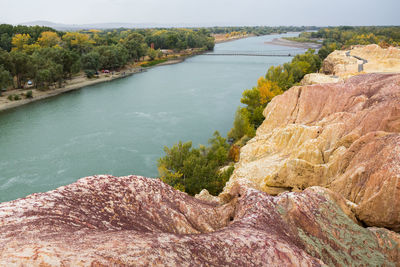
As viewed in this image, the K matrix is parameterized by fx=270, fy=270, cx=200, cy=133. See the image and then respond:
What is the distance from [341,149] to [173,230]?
41.0ft

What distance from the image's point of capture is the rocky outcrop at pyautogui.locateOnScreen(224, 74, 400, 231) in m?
12.3

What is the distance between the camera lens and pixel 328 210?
38.5 ft

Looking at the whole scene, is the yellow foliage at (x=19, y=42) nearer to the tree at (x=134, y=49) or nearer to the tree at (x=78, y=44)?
the tree at (x=78, y=44)

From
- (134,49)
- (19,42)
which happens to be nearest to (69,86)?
(19,42)

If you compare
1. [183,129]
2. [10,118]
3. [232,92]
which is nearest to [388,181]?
[183,129]

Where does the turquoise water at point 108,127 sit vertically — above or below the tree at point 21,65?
below

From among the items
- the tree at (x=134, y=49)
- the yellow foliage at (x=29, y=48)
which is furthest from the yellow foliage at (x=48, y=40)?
the tree at (x=134, y=49)

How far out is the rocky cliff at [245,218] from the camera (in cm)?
669

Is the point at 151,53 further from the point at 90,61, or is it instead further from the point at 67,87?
the point at 67,87

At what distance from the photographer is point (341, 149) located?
17.1m

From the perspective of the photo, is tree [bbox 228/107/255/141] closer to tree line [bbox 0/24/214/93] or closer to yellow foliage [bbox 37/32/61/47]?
tree line [bbox 0/24/214/93]

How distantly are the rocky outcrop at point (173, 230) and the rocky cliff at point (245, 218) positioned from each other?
3 cm

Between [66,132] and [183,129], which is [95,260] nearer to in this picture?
[183,129]

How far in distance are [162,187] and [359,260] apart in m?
8.18
